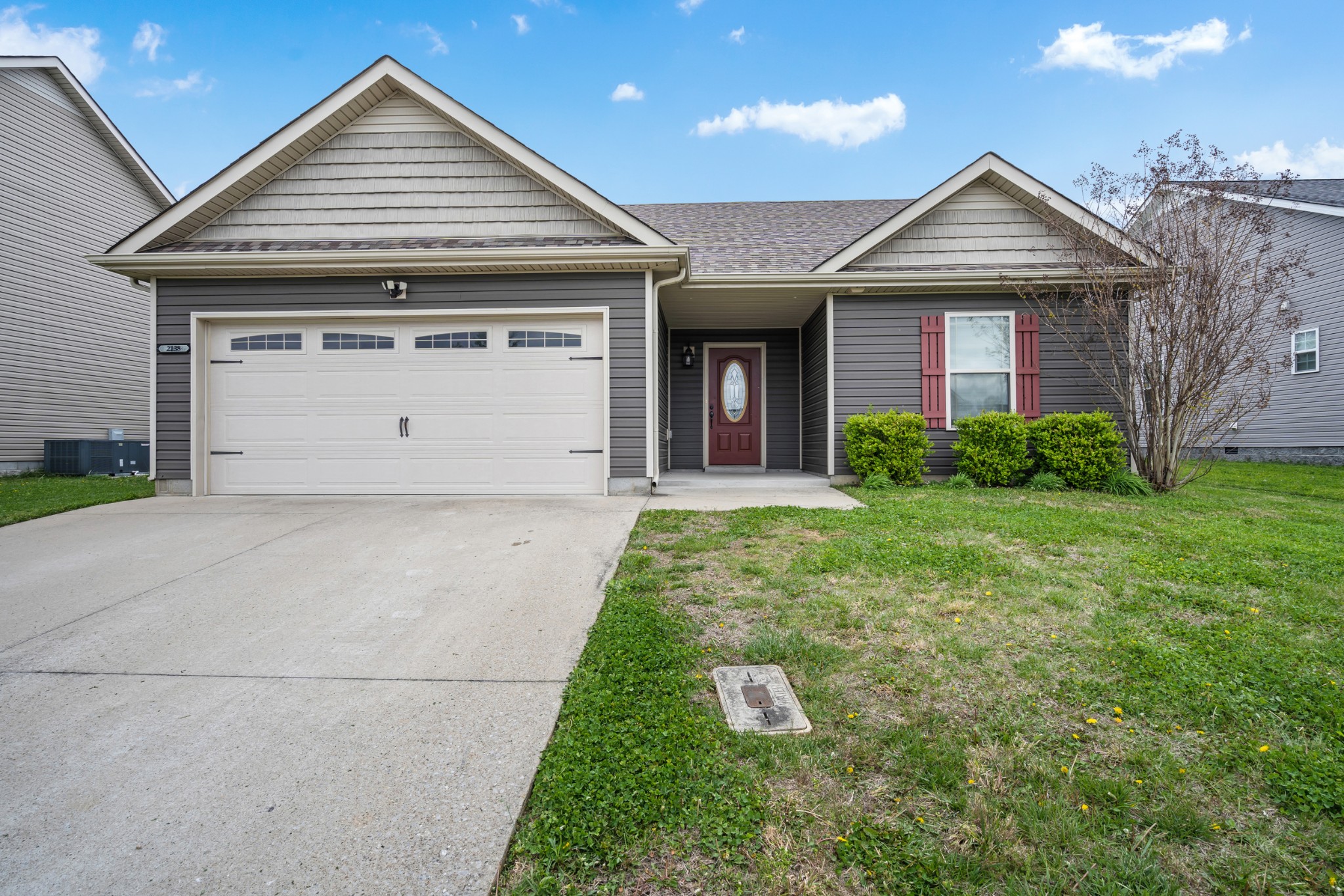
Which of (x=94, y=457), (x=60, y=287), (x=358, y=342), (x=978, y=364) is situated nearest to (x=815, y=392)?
(x=978, y=364)

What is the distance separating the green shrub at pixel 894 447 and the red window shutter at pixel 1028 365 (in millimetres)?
1534

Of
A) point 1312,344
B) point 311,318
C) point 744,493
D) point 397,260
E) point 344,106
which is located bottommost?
point 744,493

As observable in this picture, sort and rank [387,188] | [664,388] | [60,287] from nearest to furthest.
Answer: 1. [387,188]
2. [664,388]
3. [60,287]

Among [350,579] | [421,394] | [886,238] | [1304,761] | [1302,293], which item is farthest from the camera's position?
[1302,293]

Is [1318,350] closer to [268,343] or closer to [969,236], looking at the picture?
[969,236]

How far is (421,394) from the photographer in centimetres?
677

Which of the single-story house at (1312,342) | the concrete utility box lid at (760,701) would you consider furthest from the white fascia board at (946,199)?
the single-story house at (1312,342)

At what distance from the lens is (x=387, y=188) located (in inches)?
277

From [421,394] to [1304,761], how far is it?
706 centimetres

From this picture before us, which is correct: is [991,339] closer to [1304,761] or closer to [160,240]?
[1304,761]

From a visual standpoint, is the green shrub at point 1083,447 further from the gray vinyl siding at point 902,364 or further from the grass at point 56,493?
the grass at point 56,493

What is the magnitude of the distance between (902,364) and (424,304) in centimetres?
599

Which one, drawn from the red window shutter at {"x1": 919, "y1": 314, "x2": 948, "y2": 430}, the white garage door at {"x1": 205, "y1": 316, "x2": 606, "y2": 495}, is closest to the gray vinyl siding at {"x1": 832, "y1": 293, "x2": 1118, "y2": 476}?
the red window shutter at {"x1": 919, "y1": 314, "x2": 948, "y2": 430}

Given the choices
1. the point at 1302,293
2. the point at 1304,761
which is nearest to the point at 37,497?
the point at 1304,761
